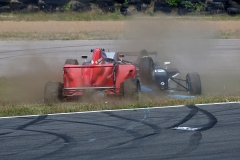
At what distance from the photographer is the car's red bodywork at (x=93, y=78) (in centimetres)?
1269

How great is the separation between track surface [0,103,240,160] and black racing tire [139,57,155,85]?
368 centimetres

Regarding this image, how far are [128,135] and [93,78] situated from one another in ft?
15.0

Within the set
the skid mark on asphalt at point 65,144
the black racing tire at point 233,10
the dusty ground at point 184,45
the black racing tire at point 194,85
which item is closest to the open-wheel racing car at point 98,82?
the black racing tire at point 194,85

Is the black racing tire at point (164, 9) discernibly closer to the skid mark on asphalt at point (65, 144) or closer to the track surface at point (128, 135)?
the track surface at point (128, 135)

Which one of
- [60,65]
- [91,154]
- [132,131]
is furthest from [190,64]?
[91,154]

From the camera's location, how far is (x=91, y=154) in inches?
285

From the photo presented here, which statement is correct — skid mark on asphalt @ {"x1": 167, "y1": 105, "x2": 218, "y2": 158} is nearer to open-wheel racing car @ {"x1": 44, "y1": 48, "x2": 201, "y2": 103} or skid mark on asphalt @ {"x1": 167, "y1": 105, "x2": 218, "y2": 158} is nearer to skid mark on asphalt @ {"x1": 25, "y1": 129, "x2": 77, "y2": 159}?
skid mark on asphalt @ {"x1": 25, "y1": 129, "x2": 77, "y2": 159}

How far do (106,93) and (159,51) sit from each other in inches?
343

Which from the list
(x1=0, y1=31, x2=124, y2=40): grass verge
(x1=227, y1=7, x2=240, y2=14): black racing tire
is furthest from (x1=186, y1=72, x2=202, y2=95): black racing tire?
(x1=227, y1=7, x2=240, y2=14): black racing tire

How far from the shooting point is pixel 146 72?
14.4 metres

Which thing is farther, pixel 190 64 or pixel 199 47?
pixel 199 47

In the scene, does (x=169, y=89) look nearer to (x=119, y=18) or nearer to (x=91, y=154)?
(x=91, y=154)

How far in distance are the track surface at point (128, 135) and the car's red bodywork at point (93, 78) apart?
2099mm

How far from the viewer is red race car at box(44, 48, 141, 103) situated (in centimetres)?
1248
